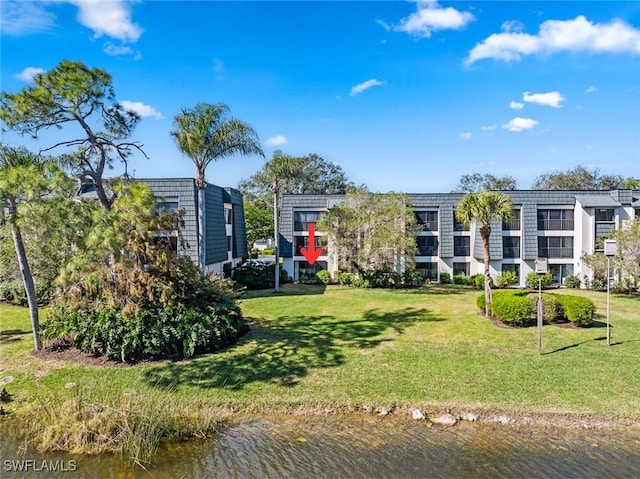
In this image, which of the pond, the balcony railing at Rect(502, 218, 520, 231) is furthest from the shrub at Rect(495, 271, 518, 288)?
the pond

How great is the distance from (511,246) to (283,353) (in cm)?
Result: 2368

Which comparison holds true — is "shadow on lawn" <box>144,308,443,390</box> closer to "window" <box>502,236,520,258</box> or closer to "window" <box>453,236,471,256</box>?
"window" <box>453,236,471,256</box>

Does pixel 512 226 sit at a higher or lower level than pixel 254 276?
higher

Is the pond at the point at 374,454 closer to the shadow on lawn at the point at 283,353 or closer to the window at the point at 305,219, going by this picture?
the shadow on lawn at the point at 283,353

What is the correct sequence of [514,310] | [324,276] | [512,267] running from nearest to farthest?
[514,310]
[324,276]
[512,267]

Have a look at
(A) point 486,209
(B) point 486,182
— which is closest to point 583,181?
(B) point 486,182

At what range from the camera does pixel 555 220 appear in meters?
30.7

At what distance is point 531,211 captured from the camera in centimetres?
3038

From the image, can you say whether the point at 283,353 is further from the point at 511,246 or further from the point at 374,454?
the point at 511,246

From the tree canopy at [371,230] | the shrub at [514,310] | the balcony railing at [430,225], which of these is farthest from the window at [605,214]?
the shrub at [514,310]

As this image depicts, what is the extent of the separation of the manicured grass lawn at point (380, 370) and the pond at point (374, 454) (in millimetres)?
884

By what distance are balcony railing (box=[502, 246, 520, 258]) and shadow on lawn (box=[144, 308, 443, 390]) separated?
15176mm

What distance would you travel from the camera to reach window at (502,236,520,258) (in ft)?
101

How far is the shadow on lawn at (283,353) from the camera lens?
1123 centimetres
